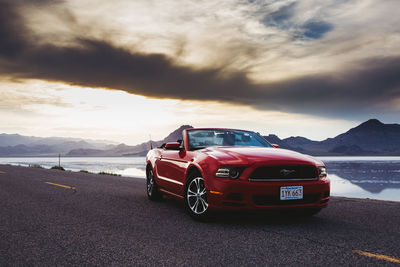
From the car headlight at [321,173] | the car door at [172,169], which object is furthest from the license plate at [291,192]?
the car door at [172,169]

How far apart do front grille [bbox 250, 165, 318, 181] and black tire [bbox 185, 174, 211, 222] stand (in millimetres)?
923

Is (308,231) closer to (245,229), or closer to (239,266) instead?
(245,229)

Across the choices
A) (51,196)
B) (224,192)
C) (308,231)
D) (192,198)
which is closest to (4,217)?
(51,196)

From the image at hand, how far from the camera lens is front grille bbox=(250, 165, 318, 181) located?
5.38 meters

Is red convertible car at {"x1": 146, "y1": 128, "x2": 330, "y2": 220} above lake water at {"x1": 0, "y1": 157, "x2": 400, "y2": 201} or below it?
above

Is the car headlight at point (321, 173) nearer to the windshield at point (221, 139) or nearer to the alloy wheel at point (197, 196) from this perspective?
the windshield at point (221, 139)

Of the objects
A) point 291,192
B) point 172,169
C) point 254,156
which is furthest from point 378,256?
point 172,169

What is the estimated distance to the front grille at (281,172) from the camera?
5375mm

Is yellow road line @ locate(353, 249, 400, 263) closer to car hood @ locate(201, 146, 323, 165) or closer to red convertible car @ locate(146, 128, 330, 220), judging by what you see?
red convertible car @ locate(146, 128, 330, 220)

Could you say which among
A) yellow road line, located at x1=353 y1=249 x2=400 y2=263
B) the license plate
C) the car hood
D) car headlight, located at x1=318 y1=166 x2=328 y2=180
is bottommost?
yellow road line, located at x1=353 y1=249 x2=400 y2=263

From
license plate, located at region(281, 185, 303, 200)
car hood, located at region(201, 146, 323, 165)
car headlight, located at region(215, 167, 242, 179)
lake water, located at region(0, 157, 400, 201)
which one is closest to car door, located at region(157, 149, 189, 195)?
car hood, located at region(201, 146, 323, 165)

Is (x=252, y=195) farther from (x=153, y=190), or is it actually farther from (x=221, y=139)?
(x=153, y=190)

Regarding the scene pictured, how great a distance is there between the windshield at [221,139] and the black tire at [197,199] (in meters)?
0.80

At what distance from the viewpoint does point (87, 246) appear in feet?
14.5
